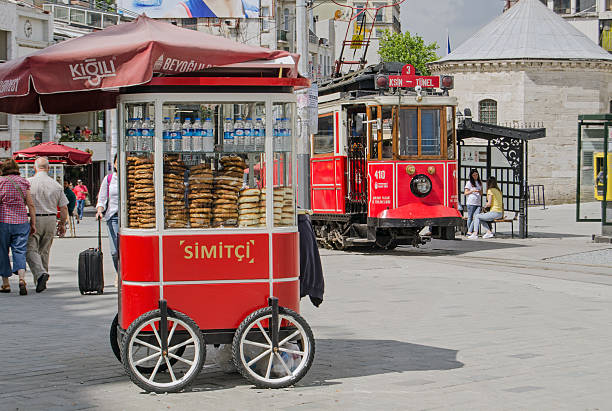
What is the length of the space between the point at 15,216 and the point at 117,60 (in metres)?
6.99

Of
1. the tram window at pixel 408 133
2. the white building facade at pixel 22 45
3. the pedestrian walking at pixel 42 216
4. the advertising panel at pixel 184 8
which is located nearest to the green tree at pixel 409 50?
the advertising panel at pixel 184 8

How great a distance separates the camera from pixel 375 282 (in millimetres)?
14852

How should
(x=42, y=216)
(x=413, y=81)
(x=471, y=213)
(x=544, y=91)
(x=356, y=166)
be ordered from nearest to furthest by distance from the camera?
(x=42, y=216) < (x=413, y=81) < (x=356, y=166) < (x=471, y=213) < (x=544, y=91)

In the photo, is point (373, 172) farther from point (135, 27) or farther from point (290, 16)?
point (290, 16)

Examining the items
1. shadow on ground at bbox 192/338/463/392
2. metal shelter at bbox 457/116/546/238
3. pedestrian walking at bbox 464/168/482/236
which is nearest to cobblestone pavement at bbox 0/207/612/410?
shadow on ground at bbox 192/338/463/392

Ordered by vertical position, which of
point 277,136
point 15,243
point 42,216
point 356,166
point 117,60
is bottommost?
point 15,243

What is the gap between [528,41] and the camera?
49.1 meters

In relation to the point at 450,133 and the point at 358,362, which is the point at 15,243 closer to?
→ the point at 358,362

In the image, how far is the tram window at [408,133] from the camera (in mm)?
19703

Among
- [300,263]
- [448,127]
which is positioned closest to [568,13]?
[448,127]

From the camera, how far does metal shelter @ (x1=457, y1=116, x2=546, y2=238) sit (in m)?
23.9

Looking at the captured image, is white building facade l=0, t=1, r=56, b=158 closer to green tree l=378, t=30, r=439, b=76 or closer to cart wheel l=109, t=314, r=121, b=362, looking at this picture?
green tree l=378, t=30, r=439, b=76

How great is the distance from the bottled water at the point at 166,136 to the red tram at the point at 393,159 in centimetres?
1198

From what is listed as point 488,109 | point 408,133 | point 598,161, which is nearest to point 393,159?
point 408,133
